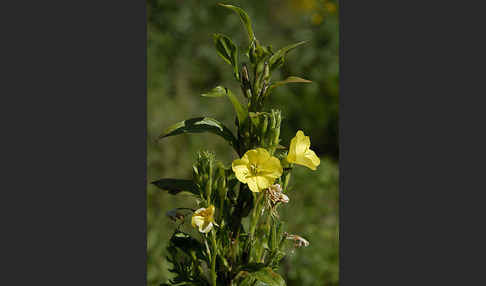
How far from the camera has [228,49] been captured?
1.29m

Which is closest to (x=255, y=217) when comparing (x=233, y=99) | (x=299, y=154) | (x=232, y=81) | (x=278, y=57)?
(x=299, y=154)

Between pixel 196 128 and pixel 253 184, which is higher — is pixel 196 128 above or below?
above

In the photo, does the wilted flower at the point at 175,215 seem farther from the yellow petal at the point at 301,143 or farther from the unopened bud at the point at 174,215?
the yellow petal at the point at 301,143

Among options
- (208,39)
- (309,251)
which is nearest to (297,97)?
(208,39)

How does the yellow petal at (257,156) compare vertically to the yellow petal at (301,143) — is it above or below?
below

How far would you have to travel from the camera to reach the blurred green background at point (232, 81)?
298 cm

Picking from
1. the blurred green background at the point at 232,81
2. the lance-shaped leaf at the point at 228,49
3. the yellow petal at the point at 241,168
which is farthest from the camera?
the blurred green background at the point at 232,81

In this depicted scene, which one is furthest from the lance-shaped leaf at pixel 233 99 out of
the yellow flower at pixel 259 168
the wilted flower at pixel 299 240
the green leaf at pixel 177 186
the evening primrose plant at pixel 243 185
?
the wilted flower at pixel 299 240

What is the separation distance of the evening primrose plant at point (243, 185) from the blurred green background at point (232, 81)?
160cm

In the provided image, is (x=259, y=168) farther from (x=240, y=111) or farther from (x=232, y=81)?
(x=232, y=81)

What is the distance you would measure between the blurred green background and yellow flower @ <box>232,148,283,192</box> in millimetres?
1760

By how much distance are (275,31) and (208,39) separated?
512 mm

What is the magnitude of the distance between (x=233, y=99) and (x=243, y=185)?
24 centimetres

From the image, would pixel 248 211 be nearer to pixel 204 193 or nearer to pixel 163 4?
pixel 204 193
